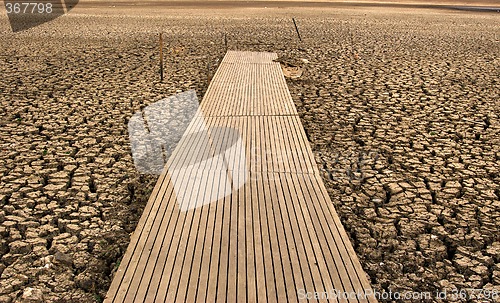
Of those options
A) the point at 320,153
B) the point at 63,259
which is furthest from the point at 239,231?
the point at 320,153

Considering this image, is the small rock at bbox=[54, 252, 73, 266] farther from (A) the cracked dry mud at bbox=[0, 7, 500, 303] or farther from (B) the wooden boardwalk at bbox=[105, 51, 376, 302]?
(B) the wooden boardwalk at bbox=[105, 51, 376, 302]

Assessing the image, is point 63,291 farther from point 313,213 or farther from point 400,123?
point 400,123

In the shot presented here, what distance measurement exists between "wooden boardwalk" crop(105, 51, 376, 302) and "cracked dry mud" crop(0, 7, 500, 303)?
0.33 meters

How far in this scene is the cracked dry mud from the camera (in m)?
4.71

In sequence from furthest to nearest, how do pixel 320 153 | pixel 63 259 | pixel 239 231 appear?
pixel 320 153 → pixel 239 231 → pixel 63 259

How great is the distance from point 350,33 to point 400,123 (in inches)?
521

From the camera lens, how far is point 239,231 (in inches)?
193

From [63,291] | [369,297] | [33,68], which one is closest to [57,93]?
[33,68]

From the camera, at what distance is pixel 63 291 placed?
4.22 metres

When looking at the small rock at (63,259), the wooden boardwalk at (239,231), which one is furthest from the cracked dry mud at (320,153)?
the wooden boardwalk at (239,231)

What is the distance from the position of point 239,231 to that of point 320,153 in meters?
2.94

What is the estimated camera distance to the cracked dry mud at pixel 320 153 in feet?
15.5

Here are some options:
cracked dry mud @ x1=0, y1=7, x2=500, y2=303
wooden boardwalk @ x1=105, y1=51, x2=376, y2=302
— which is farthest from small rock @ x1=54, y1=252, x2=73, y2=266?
wooden boardwalk @ x1=105, y1=51, x2=376, y2=302

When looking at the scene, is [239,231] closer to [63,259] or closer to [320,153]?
[63,259]
